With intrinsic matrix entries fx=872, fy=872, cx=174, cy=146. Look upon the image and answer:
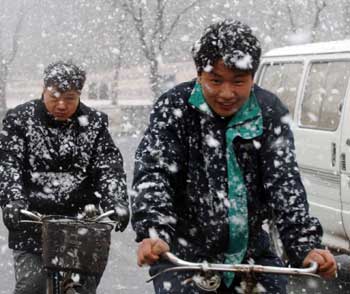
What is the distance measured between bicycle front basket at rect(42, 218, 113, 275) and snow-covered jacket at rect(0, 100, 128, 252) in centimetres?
46

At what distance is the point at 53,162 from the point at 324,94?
431 cm

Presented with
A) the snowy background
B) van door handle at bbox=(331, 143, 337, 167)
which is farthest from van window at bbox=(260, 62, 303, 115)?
the snowy background

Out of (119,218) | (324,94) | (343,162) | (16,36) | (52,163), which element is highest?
A: (16,36)

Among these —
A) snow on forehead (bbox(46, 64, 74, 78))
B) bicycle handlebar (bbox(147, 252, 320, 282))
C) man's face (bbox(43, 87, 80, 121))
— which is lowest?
bicycle handlebar (bbox(147, 252, 320, 282))

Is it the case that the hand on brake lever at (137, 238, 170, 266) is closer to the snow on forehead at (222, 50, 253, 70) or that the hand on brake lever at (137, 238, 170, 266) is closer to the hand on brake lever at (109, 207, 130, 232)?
the snow on forehead at (222, 50, 253, 70)

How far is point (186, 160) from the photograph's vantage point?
124 inches

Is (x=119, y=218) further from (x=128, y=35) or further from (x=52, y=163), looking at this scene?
(x=128, y=35)

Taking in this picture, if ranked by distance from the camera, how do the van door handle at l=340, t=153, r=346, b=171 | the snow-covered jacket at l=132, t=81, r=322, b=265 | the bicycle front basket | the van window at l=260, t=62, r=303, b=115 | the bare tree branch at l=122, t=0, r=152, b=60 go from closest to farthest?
the snow-covered jacket at l=132, t=81, r=322, b=265 < the bicycle front basket < the van door handle at l=340, t=153, r=346, b=171 < the van window at l=260, t=62, r=303, b=115 < the bare tree branch at l=122, t=0, r=152, b=60

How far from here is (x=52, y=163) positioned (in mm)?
4547

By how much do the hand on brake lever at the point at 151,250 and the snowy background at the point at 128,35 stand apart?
15.2 metres

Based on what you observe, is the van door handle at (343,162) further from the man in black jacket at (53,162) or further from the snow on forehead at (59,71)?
the snow on forehead at (59,71)

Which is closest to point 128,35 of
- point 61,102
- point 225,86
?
point 61,102

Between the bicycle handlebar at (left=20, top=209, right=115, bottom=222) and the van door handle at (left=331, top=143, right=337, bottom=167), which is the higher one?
the bicycle handlebar at (left=20, top=209, right=115, bottom=222)

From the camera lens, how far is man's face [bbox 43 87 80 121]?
4.50 meters
